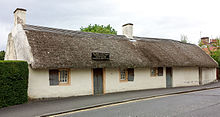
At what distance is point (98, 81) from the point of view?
13758mm

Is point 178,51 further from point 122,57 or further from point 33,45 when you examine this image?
point 33,45

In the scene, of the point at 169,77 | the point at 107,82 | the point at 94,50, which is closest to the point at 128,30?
the point at 169,77

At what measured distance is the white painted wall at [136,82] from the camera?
1421cm

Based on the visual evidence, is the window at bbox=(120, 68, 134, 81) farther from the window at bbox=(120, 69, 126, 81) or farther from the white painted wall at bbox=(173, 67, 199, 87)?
the white painted wall at bbox=(173, 67, 199, 87)

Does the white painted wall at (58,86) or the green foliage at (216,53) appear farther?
the green foliage at (216,53)

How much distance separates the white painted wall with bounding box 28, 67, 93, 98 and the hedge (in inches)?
24.9

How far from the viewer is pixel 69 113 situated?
27.9 ft

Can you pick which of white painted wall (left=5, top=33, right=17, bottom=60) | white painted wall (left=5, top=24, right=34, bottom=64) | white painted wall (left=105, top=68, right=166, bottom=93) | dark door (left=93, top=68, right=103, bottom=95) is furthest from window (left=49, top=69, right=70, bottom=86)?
white painted wall (left=5, top=33, right=17, bottom=60)

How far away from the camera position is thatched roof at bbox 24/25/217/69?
11625mm

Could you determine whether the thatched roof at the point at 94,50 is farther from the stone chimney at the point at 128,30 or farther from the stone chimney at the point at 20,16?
the stone chimney at the point at 128,30

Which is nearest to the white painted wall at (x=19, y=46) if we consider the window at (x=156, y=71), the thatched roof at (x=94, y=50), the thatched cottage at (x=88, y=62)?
the thatched cottage at (x=88, y=62)

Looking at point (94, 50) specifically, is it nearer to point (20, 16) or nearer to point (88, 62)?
point (88, 62)

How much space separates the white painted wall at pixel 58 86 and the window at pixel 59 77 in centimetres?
25

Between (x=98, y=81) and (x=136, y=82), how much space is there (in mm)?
3678
